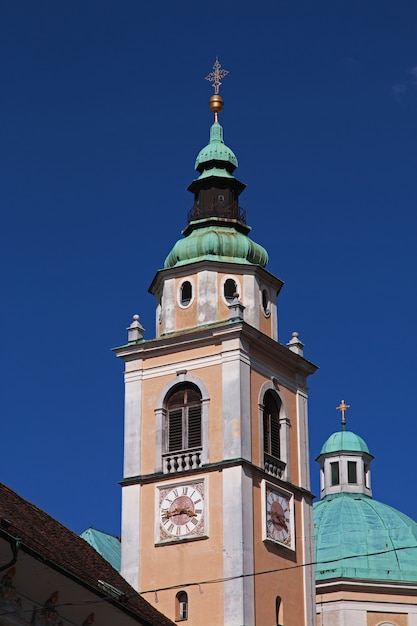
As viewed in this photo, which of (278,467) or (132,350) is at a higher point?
(132,350)

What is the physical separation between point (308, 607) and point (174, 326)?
9623 millimetres

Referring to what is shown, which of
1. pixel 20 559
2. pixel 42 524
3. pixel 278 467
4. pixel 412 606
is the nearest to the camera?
pixel 20 559

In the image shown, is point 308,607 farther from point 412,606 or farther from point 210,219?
point 412,606

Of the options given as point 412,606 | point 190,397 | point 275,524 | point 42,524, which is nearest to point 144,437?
point 190,397

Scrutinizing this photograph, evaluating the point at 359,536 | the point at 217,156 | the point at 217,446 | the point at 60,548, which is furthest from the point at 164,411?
the point at 359,536

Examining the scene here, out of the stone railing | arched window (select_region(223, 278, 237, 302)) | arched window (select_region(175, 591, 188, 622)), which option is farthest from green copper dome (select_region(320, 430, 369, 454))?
arched window (select_region(175, 591, 188, 622))

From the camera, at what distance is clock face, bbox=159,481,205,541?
4481 centimetres

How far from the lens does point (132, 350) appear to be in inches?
1909

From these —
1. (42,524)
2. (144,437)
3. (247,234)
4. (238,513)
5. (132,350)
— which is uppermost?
(247,234)

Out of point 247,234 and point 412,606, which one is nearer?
point 247,234

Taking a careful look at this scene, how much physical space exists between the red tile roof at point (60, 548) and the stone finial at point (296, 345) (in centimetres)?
1504

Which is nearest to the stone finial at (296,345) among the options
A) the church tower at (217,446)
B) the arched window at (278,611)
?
the church tower at (217,446)

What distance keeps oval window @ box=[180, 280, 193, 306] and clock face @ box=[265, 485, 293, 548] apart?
6.91m

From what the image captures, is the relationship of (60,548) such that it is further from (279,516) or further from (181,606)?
(279,516)
